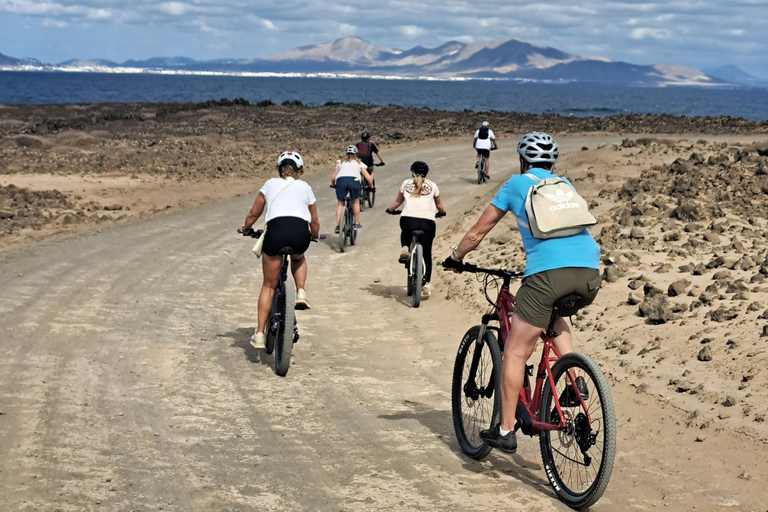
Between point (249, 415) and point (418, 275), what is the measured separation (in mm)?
4831

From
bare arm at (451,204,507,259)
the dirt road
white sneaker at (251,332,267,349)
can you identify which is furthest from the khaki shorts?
white sneaker at (251,332,267,349)

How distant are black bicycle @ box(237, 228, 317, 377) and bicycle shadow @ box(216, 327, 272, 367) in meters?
0.32

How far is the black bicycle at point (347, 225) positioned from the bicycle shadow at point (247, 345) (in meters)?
5.61

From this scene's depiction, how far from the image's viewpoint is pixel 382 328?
10.5 metres

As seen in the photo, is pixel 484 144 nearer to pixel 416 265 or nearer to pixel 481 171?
pixel 481 171

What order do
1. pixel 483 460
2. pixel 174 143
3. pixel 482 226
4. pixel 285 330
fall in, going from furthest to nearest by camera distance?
pixel 174 143, pixel 285 330, pixel 483 460, pixel 482 226

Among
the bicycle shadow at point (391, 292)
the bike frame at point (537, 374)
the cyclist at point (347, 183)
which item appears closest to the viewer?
the bike frame at point (537, 374)

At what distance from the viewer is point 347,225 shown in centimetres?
1588

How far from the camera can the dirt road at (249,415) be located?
17.7 feet

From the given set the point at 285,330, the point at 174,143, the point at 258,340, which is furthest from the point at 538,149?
the point at 174,143

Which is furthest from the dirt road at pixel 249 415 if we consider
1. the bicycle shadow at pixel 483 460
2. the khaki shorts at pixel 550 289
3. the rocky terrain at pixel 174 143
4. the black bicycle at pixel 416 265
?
the rocky terrain at pixel 174 143

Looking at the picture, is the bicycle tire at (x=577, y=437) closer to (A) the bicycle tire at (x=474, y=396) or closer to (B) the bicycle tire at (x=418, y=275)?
(A) the bicycle tire at (x=474, y=396)

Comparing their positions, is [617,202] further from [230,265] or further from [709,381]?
[709,381]

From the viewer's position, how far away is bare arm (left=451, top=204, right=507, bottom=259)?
208 inches
